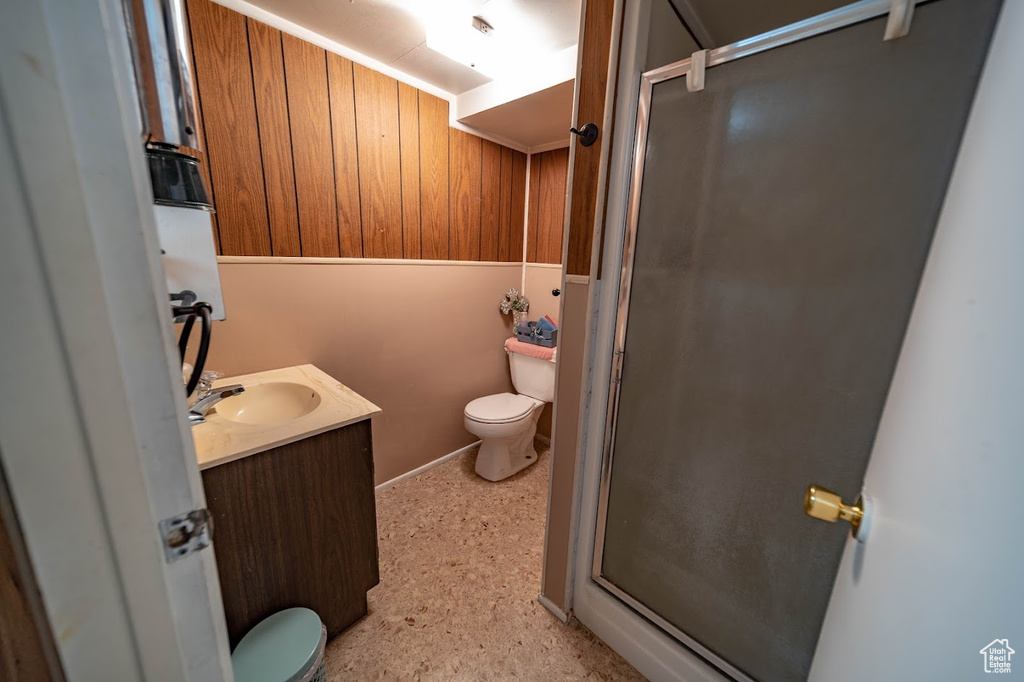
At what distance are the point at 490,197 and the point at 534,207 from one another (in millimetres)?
345

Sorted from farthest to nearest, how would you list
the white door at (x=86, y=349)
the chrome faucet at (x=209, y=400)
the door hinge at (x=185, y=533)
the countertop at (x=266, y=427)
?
the chrome faucet at (x=209, y=400), the countertop at (x=266, y=427), the door hinge at (x=185, y=533), the white door at (x=86, y=349)

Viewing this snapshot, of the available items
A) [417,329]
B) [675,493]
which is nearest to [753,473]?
[675,493]

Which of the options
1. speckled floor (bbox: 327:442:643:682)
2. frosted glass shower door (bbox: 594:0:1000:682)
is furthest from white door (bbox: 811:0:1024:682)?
speckled floor (bbox: 327:442:643:682)

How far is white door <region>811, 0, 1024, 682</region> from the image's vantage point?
1.01 ft

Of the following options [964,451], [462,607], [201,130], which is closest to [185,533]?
[964,451]

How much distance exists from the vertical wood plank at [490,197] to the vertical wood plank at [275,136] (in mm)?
1030

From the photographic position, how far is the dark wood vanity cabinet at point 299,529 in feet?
3.17

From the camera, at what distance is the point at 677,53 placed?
1.06 m

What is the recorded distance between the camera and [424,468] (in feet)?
7.40

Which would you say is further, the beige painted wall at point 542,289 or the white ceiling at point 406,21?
the beige painted wall at point 542,289

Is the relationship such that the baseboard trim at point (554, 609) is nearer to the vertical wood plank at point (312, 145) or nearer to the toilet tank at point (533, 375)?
the toilet tank at point (533, 375)

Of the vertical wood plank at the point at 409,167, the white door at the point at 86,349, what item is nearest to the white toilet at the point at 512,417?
the vertical wood plank at the point at 409,167

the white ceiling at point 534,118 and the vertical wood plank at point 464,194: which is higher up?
the white ceiling at point 534,118

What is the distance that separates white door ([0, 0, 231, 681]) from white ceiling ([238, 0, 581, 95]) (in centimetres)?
132
